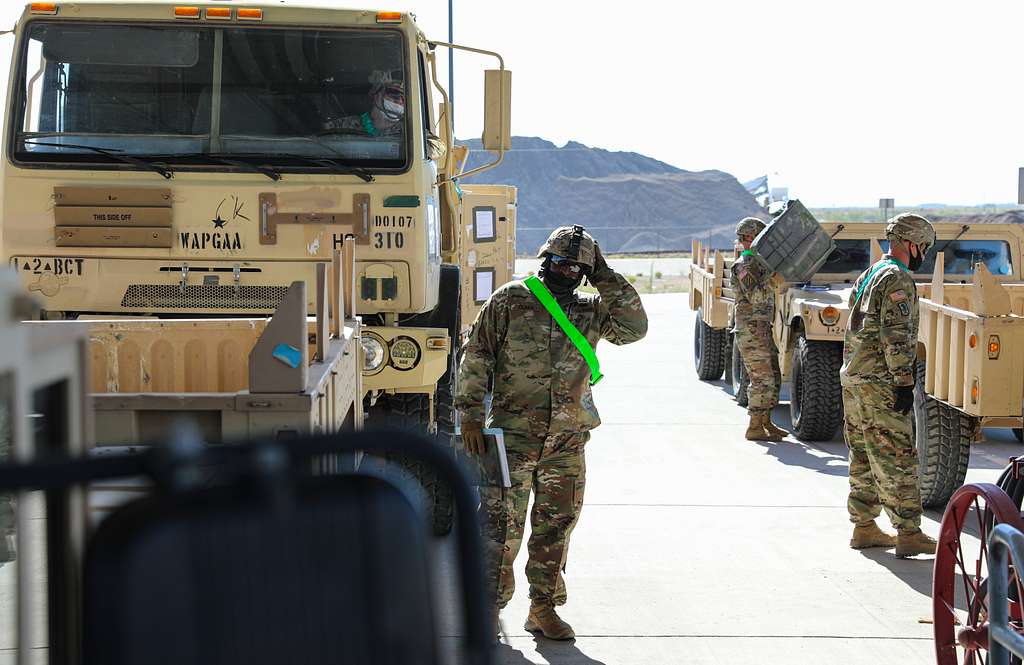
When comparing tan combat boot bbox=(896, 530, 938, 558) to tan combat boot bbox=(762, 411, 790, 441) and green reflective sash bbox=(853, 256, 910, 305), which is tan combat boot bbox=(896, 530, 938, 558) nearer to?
green reflective sash bbox=(853, 256, 910, 305)

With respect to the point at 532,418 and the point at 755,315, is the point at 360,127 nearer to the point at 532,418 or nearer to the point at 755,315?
the point at 532,418

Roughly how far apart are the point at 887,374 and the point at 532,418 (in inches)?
92.5

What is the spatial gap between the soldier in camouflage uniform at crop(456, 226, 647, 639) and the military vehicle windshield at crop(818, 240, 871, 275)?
6771 millimetres

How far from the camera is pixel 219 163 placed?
21.4 ft

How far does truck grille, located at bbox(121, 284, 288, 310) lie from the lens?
6531 mm

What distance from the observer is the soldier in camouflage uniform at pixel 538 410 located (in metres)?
5.21

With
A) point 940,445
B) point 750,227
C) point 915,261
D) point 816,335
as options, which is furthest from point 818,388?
point 915,261

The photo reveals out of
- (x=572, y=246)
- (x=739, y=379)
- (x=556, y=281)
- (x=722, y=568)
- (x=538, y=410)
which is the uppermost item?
(x=572, y=246)

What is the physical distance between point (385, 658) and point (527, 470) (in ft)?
12.5

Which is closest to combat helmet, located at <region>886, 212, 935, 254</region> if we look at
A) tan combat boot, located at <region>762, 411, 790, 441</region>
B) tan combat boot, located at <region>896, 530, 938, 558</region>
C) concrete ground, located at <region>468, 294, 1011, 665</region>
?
tan combat boot, located at <region>896, 530, 938, 558</region>

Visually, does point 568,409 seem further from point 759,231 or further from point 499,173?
point 499,173

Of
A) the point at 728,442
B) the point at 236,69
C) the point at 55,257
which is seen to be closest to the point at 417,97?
the point at 236,69

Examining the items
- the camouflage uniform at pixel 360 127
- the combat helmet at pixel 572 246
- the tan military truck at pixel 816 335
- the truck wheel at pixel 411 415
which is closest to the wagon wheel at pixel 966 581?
the combat helmet at pixel 572 246

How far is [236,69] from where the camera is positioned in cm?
661
